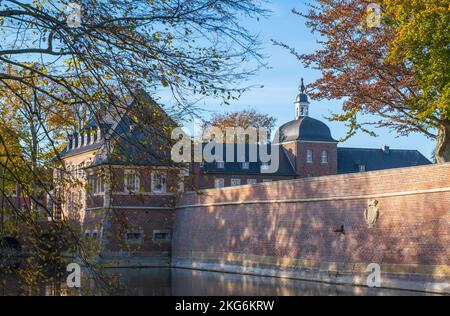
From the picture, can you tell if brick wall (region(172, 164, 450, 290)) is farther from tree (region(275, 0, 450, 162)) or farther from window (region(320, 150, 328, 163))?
window (region(320, 150, 328, 163))

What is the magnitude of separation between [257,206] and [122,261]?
833cm

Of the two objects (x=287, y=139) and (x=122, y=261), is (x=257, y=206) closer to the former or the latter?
(x=122, y=261)

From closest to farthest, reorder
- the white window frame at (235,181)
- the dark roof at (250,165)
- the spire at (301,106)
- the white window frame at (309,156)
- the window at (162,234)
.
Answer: the window at (162,234) < the dark roof at (250,165) < the white window frame at (235,181) < the white window frame at (309,156) < the spire at (301,106)

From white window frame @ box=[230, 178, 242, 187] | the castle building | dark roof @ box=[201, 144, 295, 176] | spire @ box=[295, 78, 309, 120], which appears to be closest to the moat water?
the castle building

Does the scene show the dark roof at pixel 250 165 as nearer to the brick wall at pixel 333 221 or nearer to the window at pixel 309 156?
the window at pixel 309 156

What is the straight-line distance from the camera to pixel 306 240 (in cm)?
2772

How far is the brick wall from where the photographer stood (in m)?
21.9

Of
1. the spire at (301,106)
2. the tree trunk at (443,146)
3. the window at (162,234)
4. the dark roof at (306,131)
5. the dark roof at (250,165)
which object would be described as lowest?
the window at (162,234)

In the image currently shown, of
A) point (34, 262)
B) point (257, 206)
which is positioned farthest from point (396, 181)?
point (34, 262)

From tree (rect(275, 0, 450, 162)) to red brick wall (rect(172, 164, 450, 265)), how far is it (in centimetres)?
220

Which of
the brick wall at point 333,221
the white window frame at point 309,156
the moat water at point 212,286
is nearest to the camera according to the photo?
the moat water at point 212,286

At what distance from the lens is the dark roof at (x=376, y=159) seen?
5975 centimetres

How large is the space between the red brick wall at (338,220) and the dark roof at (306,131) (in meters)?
21.4

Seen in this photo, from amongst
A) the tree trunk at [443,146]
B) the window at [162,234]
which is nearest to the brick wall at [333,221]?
the window at [162,234]
